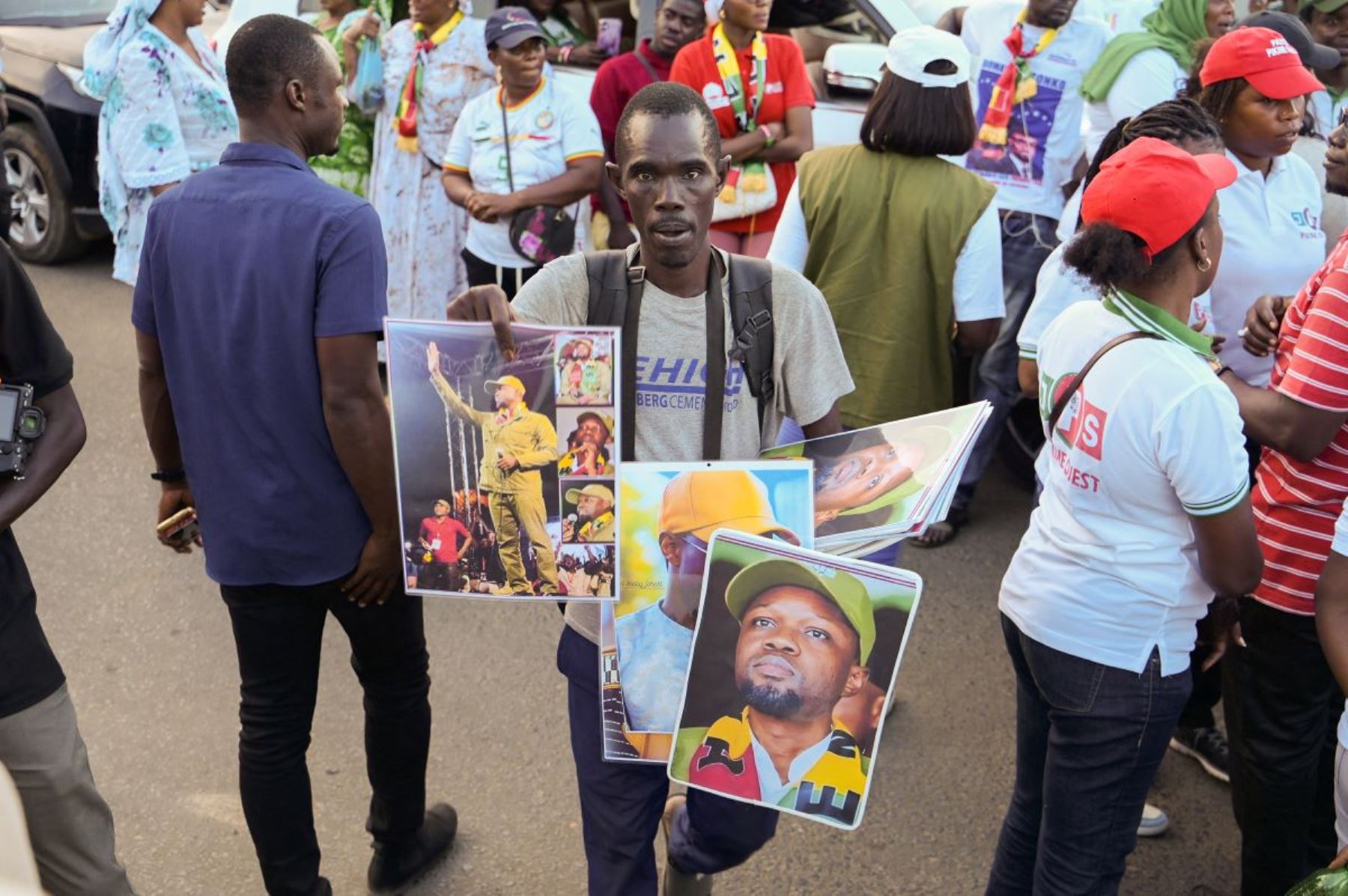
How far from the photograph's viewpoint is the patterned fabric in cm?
598

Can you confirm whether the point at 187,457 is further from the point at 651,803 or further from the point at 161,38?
the point at 161,38

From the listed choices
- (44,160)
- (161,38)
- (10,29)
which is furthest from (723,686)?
(10,29)

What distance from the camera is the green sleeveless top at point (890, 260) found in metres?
3.94

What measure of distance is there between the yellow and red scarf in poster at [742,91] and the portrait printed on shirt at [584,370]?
118 inches

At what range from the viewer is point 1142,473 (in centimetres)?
230

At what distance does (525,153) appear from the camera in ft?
16.5

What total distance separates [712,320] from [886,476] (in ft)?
1.39

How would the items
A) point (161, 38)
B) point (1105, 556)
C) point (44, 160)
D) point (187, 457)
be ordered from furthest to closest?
1. point (44, 160)
2. point (161, 38)
3. point (187, 457)
4. point (1105, 556)

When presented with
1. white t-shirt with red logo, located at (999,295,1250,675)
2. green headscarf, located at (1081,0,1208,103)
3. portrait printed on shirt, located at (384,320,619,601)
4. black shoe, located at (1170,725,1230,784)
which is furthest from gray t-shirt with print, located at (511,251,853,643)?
green headscarf, located at (1081,0,1208,103)

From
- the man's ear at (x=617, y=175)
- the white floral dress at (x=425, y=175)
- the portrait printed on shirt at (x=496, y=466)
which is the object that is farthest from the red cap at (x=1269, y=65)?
the white floral dress at (x=425, y=175)

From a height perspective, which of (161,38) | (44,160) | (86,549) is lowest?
(86,549)

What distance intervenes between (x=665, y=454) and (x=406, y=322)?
0.57m

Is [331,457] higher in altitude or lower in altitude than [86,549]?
higher

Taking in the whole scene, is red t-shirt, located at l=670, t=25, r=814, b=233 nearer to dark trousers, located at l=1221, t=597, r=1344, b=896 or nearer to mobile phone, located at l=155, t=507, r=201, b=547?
mobile phone, located at l=155, t=507, r=201, b=547
